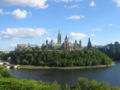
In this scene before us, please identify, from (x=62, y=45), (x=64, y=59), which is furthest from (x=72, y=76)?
(x=62, y=45)

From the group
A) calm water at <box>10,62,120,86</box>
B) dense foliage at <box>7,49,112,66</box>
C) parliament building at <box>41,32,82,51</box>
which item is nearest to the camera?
calm water at <box>10,62,120,86</box>

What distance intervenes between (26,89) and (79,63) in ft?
179

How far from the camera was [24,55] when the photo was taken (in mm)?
93250

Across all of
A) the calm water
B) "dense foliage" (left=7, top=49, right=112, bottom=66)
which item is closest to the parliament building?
"dense foliage" (left=7, top=49, right=112, bottom=66)

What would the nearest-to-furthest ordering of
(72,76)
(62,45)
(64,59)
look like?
(72,76) < (64,59) < (62,45)

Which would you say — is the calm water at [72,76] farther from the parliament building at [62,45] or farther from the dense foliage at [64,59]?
the parliament building at [62,45]

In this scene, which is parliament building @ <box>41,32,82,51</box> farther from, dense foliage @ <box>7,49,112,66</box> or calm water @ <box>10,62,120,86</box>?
calm water @ <box>10,62,120,86</box>

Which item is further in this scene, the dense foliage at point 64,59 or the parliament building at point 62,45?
the parliament building at point 62,45

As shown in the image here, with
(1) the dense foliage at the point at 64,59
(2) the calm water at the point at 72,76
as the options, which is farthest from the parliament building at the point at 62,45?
(2) the calm water at the point at 72,76

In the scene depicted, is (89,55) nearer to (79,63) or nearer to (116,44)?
(79,63)

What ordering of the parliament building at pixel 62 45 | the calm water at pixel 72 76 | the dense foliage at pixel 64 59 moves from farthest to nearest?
1. the parliament building at pixel 62 45
2. the dense foliage at pixel 64 59
3. the calm water at pixel 72 76

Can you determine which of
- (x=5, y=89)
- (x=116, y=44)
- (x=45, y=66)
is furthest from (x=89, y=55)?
(x=5, y=89)

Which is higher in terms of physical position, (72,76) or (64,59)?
(64,59)

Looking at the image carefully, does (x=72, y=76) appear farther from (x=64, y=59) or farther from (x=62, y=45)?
(x=62, y=45)
